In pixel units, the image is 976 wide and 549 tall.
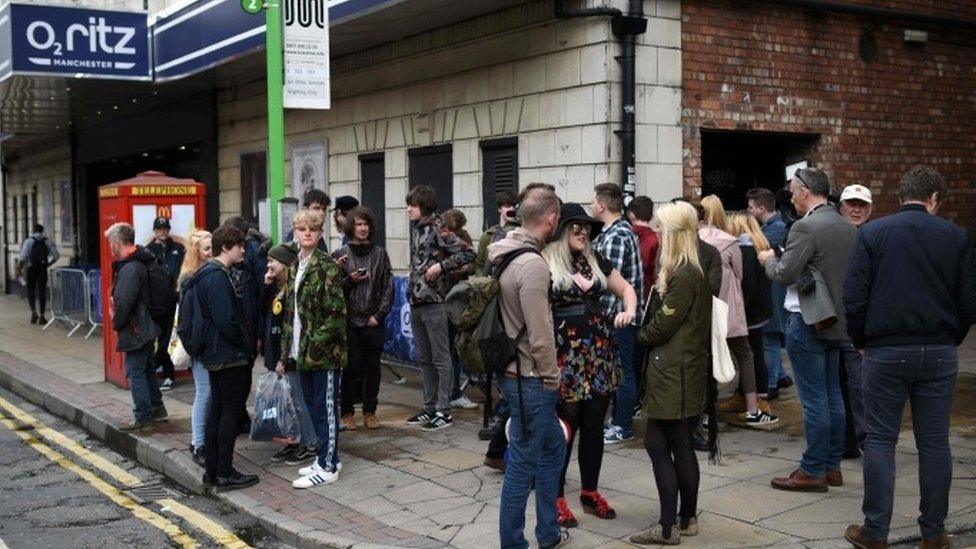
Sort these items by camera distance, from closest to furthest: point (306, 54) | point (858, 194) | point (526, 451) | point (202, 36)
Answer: point (526, 451)
point (858, 194)
point (306, 54)
point (202, 36)

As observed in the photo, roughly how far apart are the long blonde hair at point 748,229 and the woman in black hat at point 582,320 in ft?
9.06

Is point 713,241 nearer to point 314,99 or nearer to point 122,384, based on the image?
point 314,99

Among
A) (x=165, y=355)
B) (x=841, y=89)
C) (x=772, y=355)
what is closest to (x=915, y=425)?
(x=772, y=355)

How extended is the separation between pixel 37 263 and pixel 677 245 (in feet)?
53.7

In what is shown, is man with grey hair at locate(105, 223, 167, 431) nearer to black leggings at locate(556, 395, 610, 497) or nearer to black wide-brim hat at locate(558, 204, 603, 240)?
black leggings at locate(556, 395, 610, 497)

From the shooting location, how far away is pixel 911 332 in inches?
211

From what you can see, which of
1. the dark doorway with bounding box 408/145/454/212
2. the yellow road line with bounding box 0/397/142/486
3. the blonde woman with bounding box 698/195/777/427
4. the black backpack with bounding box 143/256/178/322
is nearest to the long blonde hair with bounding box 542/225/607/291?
the blonde woman with bounding box 698/195/777/427

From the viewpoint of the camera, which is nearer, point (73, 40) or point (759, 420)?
point (759, 420)

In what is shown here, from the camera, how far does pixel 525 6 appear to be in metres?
11.5

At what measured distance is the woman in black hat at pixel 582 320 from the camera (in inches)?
224

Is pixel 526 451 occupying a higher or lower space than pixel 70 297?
higher

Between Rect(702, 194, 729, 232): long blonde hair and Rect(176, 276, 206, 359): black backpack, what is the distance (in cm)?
387

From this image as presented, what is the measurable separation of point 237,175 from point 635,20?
31.5 feet

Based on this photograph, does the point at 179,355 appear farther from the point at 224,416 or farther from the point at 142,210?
the point at 142,210
